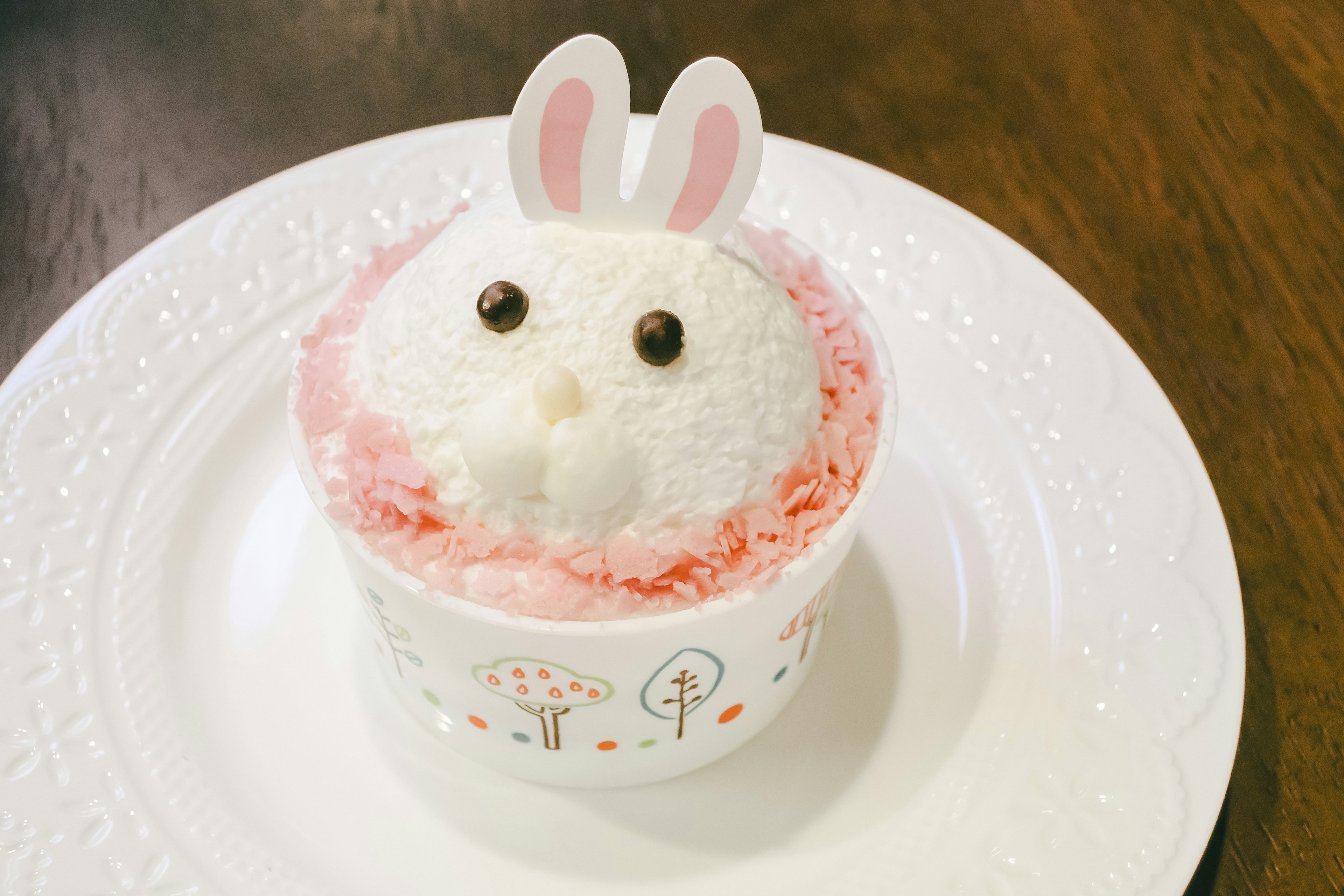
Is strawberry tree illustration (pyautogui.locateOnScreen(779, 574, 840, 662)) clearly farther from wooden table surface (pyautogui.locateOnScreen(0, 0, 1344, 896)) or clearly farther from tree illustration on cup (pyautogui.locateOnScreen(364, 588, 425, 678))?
wooden table surface (pyautogui.locateOnScreen(0, 0, 1344, 896))

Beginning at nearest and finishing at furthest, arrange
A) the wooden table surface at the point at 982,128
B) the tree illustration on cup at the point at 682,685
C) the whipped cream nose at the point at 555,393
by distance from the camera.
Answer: the whipped cream nose at the point at 555,393 → the tree illustration on cup at the point at 682,685 → the wooden table surface at the point at 982,128

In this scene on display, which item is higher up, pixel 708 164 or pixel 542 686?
pixel 708 164

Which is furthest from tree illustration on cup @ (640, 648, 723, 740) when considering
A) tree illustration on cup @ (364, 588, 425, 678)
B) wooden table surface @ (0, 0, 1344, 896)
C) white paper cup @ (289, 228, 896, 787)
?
wooden table surface @ (0, 0, 1344, 896)

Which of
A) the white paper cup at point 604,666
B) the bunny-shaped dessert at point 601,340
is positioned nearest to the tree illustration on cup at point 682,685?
the white paper cup at point 604,666

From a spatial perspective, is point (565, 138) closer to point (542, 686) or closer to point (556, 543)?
point (556, 543)

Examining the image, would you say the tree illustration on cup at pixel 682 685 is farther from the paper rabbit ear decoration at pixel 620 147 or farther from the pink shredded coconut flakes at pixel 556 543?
the paper rabbit ear decoration at pixel 620 147

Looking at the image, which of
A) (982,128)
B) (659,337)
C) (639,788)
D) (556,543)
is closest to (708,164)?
(659,337)

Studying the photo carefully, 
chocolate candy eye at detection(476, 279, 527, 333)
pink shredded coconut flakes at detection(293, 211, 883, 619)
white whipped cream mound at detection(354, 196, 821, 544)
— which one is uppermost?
chocolate candy eye at detection(476, 279, 527, 333)

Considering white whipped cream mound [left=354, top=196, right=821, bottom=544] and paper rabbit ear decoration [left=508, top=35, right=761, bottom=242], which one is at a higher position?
paper rabbit ear decoration [left=508, top=35, right=761, bottom=242]
